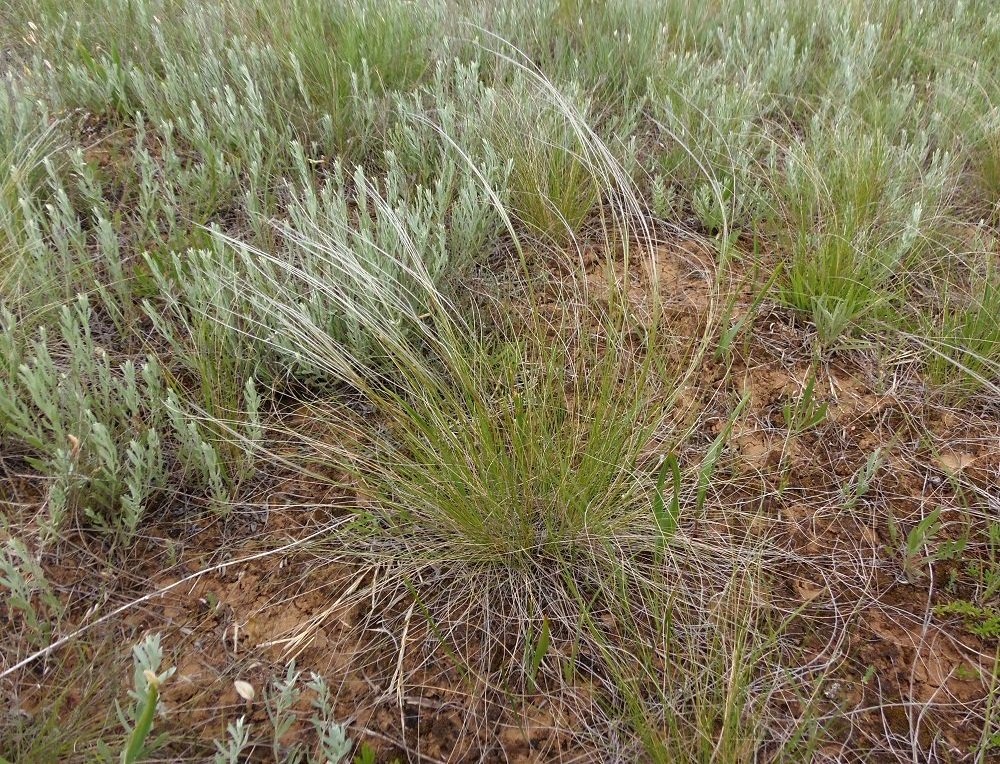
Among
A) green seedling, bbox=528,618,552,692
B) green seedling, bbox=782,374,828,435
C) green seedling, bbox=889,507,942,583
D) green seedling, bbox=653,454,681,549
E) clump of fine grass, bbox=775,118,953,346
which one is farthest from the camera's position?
clump of fine grass, bbox=775,118,953,346

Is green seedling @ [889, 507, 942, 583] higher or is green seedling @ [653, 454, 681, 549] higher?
green seedling @ [653, 454, 681, 549]

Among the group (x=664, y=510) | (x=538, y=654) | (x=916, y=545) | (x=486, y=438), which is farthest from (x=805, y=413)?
(x=538, y=654)

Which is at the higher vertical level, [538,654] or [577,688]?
[538,654]

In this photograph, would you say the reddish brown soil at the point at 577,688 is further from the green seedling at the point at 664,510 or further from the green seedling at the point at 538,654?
the green seedling at the point at 664,510

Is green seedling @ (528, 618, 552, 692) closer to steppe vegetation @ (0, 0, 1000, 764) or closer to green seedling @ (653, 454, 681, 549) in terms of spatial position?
steppe vegetation @ (0, 0, 1000, 764)

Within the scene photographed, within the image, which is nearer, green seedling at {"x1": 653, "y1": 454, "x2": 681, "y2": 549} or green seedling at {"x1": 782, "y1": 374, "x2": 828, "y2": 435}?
green seedling at {"x1": 653, "y1": 454, "x2": 681, "y2": 549}

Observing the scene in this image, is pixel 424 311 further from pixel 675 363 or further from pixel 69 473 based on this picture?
pixel 69 473

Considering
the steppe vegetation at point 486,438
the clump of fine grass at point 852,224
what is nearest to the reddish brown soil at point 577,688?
the steppe vegetation at point 486,438

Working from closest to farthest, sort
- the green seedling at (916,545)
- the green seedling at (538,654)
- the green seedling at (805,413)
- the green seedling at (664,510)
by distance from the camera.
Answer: the green seedling at (538,654) < the green seedling at (664,510) < the green seedling at (916,545) < the green seedling at (805,413)

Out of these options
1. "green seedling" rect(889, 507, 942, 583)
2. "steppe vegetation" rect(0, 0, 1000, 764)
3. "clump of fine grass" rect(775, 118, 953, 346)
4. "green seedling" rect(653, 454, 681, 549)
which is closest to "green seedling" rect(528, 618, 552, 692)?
"steppe vegetation" rect(0, 0, 1000, 764)

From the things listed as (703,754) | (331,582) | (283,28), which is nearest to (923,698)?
(703,754)

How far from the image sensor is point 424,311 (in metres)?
2.38

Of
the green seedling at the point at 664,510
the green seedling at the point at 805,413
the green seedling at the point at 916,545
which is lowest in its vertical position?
the green seedling at the point at 916,545

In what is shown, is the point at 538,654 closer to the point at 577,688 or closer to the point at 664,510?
the point at 577,688
